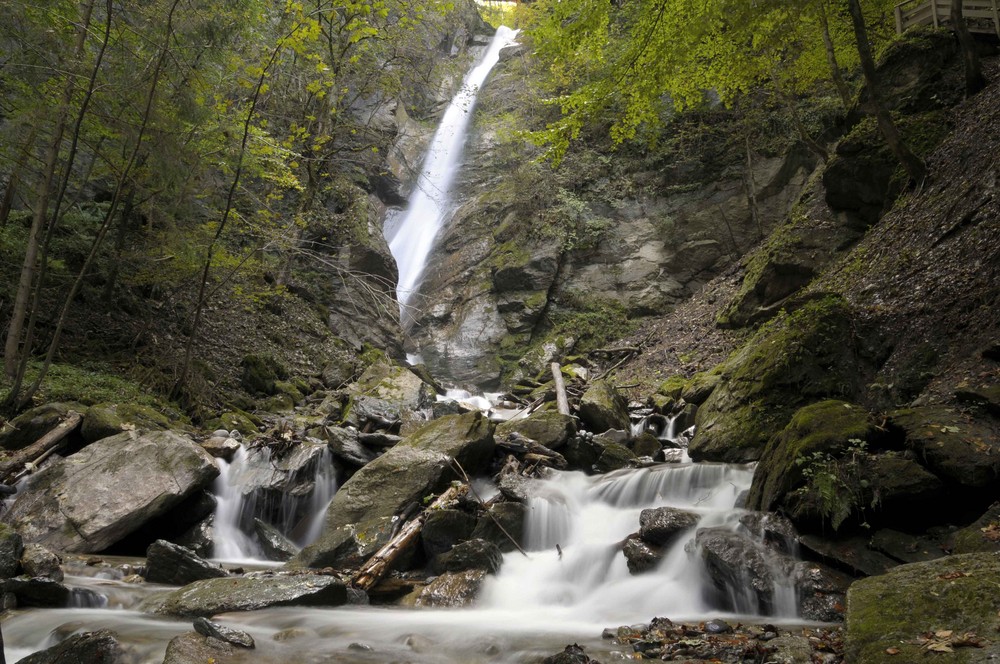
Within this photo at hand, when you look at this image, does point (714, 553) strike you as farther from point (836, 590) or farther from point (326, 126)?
point (326, 126)

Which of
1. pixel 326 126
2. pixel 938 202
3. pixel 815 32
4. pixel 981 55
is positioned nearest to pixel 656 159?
pixel 815 32

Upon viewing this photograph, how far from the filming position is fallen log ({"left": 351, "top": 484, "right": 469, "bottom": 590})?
5969 millimetres

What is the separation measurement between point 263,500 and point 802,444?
22.4ft

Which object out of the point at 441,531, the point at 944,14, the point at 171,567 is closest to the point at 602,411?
the point at 441,531

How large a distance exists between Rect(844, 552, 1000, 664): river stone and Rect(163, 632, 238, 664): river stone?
376 cm

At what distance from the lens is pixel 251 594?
5109 millimetres

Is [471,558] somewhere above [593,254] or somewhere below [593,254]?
below

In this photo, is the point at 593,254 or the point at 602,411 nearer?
the point at 602,411

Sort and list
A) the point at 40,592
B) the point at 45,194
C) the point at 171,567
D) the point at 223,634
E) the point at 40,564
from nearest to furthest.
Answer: the point at 223,634 → the point at 40,592 → the point at 40,564 → the point at 171,567 → the point at 45,194

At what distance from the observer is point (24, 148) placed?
305 inches

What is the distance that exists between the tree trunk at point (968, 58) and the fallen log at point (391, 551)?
10.7m

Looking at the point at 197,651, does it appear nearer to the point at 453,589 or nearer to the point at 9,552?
the point at 453,589

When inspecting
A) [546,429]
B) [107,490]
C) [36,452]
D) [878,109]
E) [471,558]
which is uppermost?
[878,109]

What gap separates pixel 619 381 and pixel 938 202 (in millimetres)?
6927
